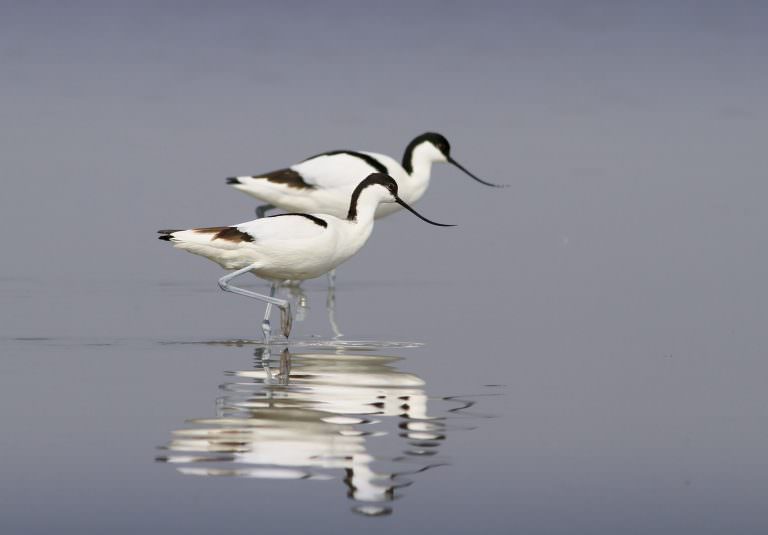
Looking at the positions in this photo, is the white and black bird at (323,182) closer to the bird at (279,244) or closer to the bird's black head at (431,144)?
the bird's black head at (431,144)

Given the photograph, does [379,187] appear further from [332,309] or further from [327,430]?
[327,430]

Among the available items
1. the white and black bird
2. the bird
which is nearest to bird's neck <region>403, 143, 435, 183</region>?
the white and black bird

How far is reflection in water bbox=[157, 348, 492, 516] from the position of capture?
19.4 ft

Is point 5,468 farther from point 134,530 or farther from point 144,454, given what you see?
point 134,530

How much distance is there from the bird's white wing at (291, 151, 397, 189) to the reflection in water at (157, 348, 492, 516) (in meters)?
6.18

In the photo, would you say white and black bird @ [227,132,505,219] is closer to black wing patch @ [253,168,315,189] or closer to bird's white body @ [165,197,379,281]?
black wing patch @ [253,168,315,189]

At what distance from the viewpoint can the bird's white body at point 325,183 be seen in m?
14.9

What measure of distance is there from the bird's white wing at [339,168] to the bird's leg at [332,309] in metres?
1.24

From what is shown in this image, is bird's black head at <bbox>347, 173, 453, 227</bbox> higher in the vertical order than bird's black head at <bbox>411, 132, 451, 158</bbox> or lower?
lower

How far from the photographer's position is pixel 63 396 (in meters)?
7.79

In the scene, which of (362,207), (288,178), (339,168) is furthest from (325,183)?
(362,207)

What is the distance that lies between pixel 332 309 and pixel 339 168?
278 cm

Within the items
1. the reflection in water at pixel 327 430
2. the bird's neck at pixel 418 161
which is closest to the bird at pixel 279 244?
the reflection in water at pixel 327 430

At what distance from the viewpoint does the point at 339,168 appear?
14961 mm
